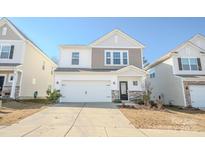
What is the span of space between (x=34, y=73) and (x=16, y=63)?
9.81 ft

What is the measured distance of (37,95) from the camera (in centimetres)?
1845

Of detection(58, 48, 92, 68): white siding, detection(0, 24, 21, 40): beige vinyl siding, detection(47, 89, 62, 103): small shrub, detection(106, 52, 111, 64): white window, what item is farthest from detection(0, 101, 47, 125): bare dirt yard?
detection(106, 52, 111, 64): white window

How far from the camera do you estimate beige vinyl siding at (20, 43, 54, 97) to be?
16016mm

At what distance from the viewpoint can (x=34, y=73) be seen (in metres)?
17.9

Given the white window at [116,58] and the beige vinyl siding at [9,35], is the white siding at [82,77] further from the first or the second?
the beige vinyl siding at [9,35]

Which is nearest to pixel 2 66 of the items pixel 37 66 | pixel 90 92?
pixel 37 66

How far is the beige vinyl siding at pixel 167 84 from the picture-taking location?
50.4 feet

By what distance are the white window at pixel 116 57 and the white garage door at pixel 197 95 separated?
6.82 meters

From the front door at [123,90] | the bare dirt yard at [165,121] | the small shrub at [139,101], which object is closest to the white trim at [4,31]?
the front door at [123,90]

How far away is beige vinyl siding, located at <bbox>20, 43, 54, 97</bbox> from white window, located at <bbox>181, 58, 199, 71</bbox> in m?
16.1

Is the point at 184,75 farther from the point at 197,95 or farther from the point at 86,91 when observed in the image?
the point at 86,91
